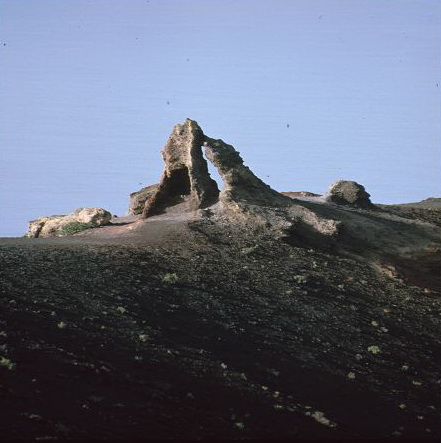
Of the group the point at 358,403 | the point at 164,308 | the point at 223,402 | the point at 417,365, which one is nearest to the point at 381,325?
the point at 417,365

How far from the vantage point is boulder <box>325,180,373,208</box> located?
40.5 metres

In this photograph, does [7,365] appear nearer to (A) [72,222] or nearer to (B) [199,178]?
(B) [199,178]

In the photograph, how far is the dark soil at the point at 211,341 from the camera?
16.3m

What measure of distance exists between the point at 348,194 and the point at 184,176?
10934mm

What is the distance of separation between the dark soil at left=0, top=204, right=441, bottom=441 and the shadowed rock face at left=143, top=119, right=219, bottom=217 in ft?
9.05

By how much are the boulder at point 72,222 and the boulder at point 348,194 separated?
14143 mm

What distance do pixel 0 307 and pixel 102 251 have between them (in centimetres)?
834

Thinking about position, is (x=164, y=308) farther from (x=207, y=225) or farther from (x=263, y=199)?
(x=263, y=199)

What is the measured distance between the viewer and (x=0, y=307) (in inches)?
800

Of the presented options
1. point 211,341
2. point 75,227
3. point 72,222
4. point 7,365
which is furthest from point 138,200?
point 7,365

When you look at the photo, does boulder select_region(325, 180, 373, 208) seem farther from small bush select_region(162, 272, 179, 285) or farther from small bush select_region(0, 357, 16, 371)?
small bush select_region(0, 357, 16, 371)

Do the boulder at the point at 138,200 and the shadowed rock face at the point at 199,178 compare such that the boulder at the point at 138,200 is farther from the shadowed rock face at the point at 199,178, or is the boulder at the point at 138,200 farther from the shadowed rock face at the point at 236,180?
the shadowed rock face at the point at 236,180

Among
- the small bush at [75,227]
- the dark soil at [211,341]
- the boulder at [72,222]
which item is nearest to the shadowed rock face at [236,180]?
the dark soil at [211,341]

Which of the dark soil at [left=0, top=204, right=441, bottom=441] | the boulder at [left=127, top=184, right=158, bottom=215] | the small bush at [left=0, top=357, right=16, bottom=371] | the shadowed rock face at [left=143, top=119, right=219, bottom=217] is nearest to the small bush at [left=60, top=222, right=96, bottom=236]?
the shadowed rock face at [left=143, top=119, right=219, bottom=217]
